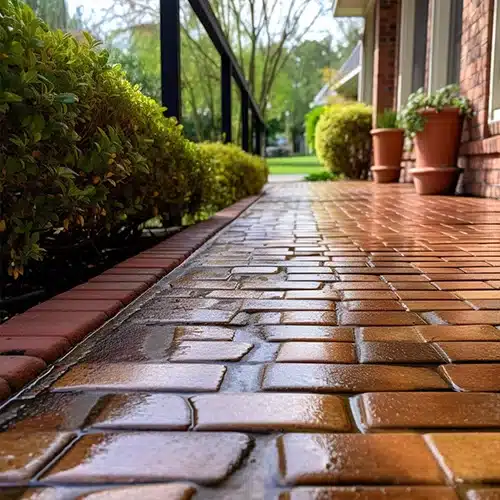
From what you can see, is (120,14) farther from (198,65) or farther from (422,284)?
(198,65)

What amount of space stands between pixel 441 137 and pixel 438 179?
0.44m

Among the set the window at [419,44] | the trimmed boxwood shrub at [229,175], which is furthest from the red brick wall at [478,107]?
the window at [419,44]

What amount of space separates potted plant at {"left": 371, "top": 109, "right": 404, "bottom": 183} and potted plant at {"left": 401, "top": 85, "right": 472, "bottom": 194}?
2688mm

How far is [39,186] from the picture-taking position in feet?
6.01

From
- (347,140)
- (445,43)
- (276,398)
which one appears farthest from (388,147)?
(276,398)

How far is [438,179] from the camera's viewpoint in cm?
627

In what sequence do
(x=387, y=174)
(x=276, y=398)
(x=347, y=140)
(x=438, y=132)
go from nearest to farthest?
(x=276, y=398)
(x=438, y=132)
(x=387, y=174)
(x=347, y=140)

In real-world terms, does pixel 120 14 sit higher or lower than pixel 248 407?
higher

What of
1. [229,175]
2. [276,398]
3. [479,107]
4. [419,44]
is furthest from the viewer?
[419,44]

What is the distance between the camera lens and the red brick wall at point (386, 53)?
10.4 metres

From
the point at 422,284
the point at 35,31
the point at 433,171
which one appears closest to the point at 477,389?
the point at 422,284

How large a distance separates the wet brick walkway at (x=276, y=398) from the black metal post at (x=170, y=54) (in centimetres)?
201

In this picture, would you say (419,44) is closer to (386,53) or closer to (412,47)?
(412,47)

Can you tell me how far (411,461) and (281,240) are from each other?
8.03 ft
